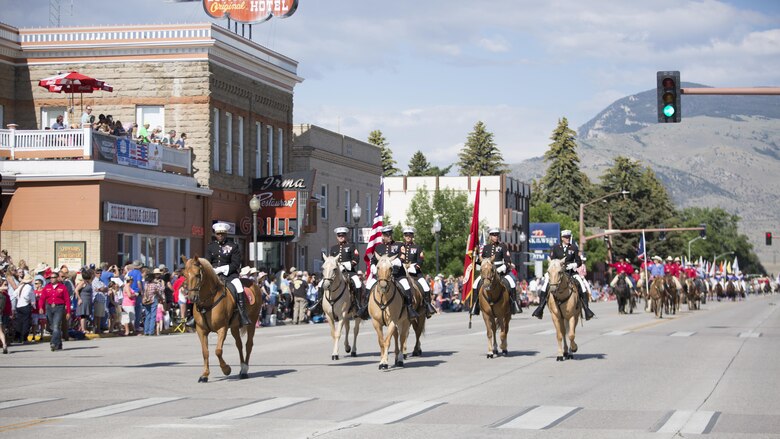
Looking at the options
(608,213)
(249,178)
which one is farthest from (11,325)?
(608,213)

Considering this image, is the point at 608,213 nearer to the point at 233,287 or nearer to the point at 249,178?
the point at 249,178

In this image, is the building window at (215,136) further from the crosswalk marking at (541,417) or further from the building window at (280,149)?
the crosswalk marking at (541,417)

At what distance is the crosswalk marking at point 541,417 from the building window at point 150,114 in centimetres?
3822

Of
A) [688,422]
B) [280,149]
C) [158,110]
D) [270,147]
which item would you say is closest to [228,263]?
[688,422]

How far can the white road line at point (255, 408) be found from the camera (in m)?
14.7

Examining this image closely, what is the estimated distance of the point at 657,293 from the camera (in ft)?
163

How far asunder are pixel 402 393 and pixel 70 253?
27074 millimetres

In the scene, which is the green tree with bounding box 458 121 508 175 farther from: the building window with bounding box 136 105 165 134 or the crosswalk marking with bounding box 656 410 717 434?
the crosswalk marking with bounding box 656 410 717 434

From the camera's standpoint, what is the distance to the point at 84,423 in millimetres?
14117

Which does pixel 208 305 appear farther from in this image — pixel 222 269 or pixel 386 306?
pixel 386 306

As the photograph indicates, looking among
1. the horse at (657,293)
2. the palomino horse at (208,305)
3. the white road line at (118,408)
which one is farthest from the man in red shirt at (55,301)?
the horse at (657,293)

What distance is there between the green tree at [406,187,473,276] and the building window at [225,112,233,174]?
30.0 m

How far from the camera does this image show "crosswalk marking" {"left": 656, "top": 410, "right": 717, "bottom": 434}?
1355 cm

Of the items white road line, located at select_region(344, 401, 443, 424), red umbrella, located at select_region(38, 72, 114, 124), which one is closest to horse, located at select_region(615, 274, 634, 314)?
red umbrella, located at select_region(38, 72, 114, 124)
